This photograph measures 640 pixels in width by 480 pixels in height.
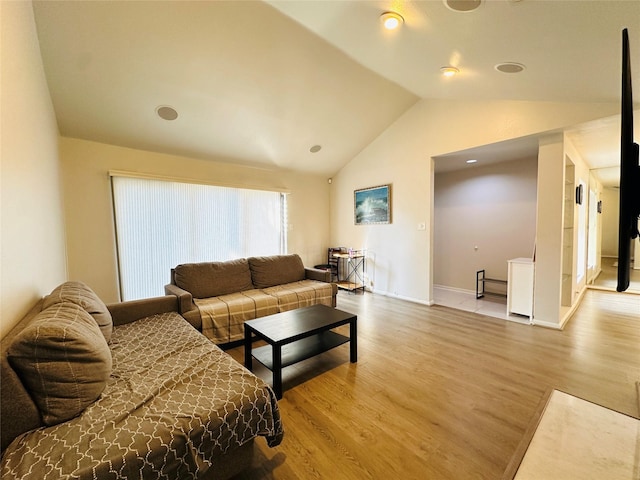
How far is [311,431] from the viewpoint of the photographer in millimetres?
1694

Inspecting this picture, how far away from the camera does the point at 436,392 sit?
207 centimetres

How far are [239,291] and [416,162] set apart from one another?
134 inches

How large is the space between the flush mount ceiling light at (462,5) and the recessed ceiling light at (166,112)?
300 centimetres

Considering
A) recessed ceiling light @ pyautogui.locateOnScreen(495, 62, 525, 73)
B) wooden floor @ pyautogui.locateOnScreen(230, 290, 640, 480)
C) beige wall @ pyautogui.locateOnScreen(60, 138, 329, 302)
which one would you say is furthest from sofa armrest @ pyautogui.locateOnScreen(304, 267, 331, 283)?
recessed ceiling light @ pyautogui.locateOnScreen(495, 62, 525, 73)

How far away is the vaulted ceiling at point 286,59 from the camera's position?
5.90 feet

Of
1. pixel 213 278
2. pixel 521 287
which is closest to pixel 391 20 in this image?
pixel 213 278

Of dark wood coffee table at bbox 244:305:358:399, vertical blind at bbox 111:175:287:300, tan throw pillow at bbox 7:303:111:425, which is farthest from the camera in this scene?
vertical blind at bbox 111:175:287:300

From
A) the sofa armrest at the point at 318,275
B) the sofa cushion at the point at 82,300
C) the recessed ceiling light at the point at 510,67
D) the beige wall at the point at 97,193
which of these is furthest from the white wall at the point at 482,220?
the sofa cushion at the point at 82,300

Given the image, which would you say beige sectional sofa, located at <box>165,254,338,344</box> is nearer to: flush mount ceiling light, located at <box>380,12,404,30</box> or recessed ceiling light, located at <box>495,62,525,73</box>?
flush mount ceiling light, located at <box>380,12,404,30</box>

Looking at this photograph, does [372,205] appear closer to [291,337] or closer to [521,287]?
[521,287]

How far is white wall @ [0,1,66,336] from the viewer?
133cm

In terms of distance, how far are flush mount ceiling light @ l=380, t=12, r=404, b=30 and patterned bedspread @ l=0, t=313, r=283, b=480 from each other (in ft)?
8.65

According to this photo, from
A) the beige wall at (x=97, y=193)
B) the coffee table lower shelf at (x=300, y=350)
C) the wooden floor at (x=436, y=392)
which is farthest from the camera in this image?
the beige wall at (x=97, y=193)

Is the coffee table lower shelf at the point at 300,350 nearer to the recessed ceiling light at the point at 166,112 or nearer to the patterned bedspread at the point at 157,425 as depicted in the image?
the patterned bedspread at the point at 157,425
